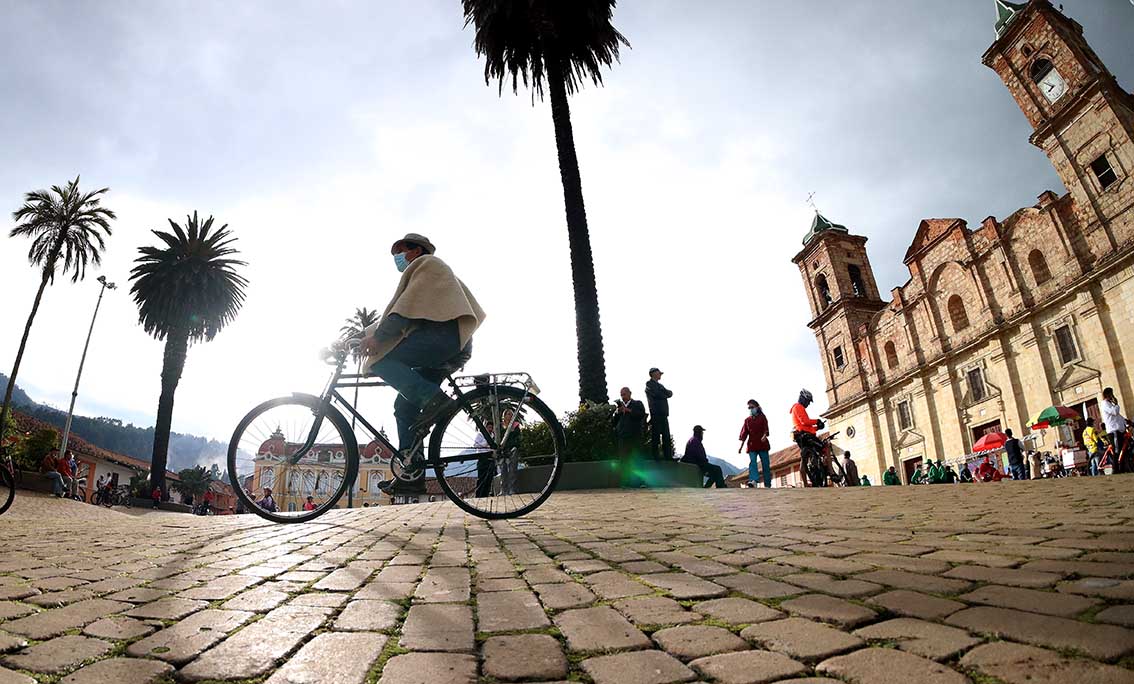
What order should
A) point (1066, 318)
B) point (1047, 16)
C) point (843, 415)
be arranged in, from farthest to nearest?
point (843, 415) → point (1047, 16) → point (1066, 318)

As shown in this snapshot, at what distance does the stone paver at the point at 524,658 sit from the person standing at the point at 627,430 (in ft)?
31.2

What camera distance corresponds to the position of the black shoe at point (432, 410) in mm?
4055

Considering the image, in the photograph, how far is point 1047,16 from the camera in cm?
2820

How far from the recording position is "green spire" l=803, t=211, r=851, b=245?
42094 mm

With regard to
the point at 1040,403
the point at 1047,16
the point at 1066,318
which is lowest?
the point at 1040,403

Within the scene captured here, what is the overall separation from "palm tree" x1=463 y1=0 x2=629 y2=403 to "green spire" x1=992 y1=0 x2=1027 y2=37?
2711 cm

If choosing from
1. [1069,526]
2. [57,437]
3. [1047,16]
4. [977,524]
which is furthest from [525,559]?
[1047,16]

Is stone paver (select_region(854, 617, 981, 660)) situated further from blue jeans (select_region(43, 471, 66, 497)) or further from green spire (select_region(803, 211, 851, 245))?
green spire (select_region(803, 211, 851, 245))

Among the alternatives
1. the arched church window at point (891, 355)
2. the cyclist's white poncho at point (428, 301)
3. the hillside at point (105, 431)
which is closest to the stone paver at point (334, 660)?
the cyclist's white poncho at point (428, 301)

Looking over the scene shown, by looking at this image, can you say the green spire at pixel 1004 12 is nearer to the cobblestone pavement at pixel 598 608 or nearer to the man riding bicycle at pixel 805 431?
the man riding bicycle at pixel 805 431

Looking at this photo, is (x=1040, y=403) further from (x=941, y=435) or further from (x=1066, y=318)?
(x=941, y=435)

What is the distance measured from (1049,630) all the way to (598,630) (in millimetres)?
1032

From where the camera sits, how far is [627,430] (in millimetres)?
10898

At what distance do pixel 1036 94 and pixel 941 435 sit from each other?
729 inches
